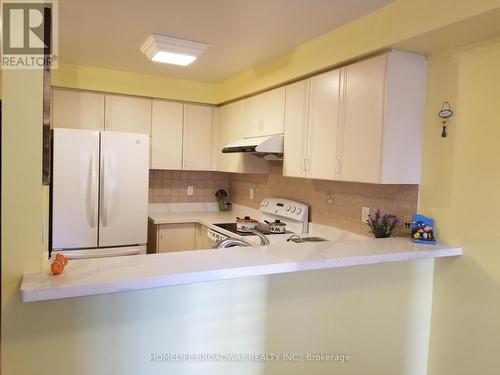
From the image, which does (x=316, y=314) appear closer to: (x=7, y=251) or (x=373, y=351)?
(x=373, y=351)

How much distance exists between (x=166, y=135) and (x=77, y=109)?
885 millimetres

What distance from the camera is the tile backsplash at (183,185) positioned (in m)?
4.16

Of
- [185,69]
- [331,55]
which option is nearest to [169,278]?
[331,55]

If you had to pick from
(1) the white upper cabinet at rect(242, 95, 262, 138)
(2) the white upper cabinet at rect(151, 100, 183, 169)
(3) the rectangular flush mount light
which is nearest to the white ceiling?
(3) the rectangular flush mount light

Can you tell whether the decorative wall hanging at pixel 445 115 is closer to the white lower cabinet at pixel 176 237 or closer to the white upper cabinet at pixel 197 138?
the white lower cabinet at pixel 176 237

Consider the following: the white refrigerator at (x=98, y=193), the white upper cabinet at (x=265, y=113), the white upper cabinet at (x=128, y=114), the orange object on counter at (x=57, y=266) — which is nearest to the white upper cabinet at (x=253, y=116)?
the white upper cabinet at (x=265, y=113)

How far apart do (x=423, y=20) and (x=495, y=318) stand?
1488 millimetres

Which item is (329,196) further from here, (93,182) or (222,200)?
(93,182)

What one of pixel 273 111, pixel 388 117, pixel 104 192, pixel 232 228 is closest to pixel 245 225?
pixel 232 228

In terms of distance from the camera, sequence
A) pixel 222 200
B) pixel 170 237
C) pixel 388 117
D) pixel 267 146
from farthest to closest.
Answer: pixel 222 200 → pixel 170 237 → pixel 267 146 → pixel 388 117

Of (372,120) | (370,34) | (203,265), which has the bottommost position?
(203,265)

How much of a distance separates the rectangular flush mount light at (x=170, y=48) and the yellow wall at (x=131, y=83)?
95 centimetres

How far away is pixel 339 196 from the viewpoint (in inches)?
110

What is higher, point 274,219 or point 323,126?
point 323,126
